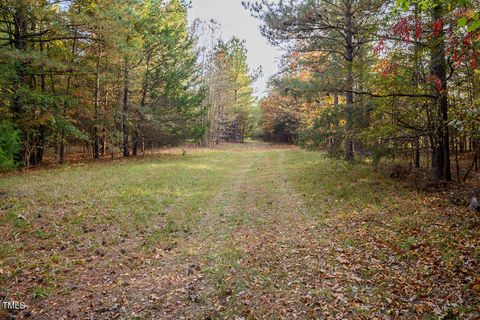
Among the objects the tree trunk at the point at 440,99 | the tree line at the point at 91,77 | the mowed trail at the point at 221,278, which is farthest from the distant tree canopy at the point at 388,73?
the tree line at the point at 91,77

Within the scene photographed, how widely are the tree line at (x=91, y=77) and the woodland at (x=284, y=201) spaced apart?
155mm

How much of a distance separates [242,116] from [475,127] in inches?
1858

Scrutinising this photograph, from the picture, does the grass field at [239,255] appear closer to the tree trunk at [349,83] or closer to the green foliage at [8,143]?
the green foliage at [8,143]

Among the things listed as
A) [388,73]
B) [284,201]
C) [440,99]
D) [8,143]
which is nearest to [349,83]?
[388,73]

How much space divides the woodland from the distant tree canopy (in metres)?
0.08

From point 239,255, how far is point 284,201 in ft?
14.9

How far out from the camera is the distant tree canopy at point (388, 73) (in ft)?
22.8

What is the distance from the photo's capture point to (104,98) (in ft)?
72.7

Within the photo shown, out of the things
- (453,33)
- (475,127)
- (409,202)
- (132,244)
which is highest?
(453,33)

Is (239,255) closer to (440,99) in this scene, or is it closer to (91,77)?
(440,99)

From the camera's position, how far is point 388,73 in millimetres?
9125

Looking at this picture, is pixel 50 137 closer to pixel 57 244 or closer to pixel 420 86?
pixel 57 244

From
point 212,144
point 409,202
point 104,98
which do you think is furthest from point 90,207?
point 212,144

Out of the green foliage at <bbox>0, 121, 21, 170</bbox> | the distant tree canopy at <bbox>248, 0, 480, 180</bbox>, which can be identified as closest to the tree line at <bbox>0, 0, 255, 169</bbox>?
the green foliage at <bbox>0, 121, 21, 170</bbox>
